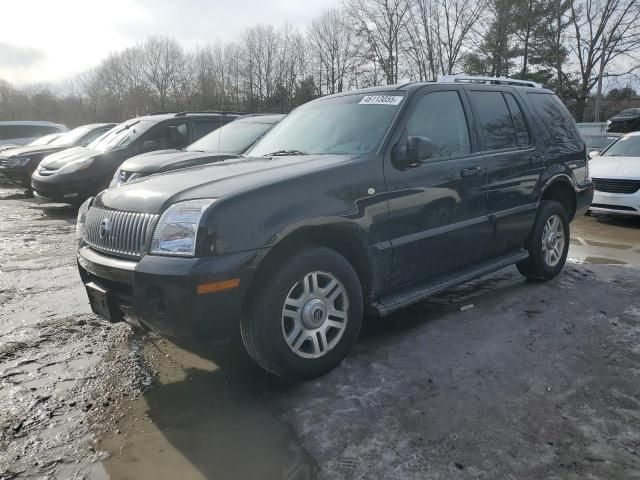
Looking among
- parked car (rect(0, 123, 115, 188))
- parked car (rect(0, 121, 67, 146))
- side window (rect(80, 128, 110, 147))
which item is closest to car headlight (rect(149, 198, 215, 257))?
parked car (rect(0, 123, 115, 188))

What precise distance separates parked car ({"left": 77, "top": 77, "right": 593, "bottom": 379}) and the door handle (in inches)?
0.5

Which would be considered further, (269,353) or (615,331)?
(615,331)

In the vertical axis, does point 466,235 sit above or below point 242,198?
below

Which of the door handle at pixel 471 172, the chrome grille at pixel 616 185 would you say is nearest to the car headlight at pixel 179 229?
the door handle at pixel 471 172

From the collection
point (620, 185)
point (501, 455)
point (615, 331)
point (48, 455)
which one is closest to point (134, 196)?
point (48, 455)

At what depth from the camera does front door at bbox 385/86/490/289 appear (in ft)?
11.4

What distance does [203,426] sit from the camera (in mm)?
2713

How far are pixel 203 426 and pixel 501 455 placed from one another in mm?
1518

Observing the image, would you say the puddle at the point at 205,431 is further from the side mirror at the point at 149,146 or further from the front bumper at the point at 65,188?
the front bumper at the point at 65,188

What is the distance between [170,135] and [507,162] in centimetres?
615

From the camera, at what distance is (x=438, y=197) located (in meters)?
3.71

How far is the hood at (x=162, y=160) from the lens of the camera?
6.21 m

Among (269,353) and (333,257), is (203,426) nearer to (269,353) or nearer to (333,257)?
(269,353)

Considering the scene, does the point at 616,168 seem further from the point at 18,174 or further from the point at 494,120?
the point at 18,174
